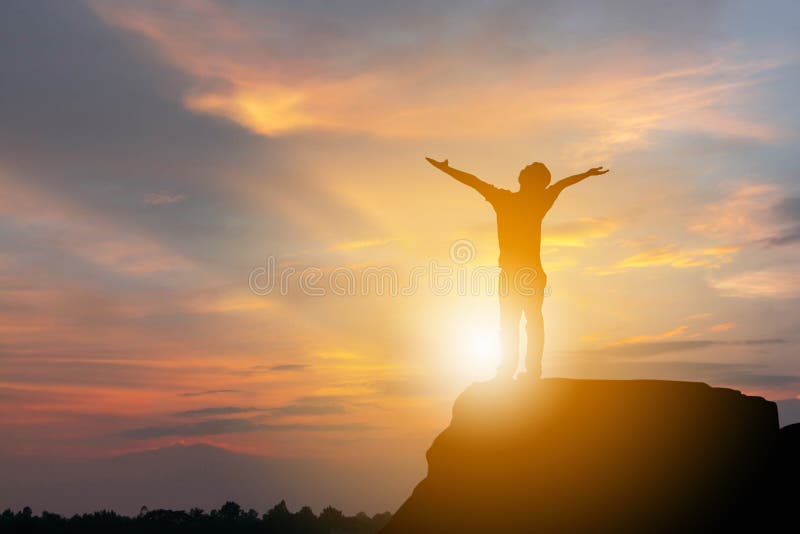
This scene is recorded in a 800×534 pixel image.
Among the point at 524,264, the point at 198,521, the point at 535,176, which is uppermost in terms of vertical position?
the point at 535,176

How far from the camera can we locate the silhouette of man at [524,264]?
64.1 feet

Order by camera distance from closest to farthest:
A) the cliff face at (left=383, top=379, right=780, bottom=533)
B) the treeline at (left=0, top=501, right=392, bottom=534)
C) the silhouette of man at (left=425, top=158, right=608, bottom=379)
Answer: the cliff face at (left=383, top=379, right=780, bottom=533) → the silhouette of man at (left=425, top=158, right=608, bottom=379) → the treeline at (left=0, top=501, right=392, bottom=534)

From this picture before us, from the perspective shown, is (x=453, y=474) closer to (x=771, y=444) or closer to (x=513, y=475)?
(x=513, y=475)

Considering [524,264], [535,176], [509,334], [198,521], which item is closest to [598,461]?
[509,334]

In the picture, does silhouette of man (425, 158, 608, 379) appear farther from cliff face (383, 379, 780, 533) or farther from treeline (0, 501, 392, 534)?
treeline (0, 501, 392, 534)

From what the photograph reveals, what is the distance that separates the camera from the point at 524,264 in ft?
64.1

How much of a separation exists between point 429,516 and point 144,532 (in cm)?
5128

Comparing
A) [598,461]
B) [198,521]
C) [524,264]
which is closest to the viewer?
[598,461]

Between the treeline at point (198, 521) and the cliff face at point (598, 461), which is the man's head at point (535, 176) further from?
the treeline at point (198, 521)

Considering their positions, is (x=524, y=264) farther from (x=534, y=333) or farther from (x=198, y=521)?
(x=198, y=521)

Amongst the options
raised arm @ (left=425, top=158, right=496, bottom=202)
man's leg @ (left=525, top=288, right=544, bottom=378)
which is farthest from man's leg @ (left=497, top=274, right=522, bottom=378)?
raised arm @ (left=425, top=158, right=496, bottom=202)

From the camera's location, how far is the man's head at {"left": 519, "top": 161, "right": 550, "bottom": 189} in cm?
1958

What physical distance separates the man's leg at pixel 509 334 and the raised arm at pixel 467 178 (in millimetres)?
2094

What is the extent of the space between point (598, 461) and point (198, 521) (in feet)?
174
